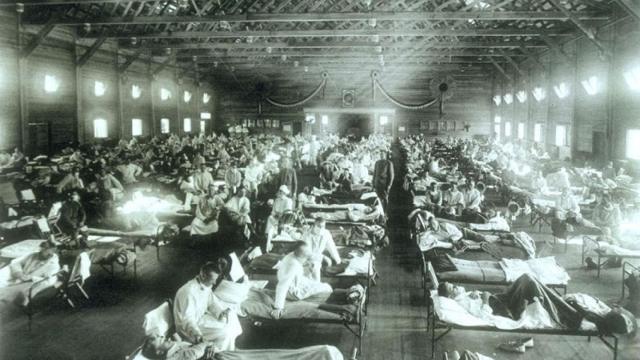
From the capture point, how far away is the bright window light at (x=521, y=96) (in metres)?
27.4

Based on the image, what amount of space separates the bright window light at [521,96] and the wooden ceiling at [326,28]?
179cm

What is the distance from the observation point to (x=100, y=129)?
21906 mm

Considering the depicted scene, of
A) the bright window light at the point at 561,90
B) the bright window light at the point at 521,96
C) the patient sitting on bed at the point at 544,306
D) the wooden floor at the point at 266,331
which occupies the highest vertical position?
the bright window light at the point at 521,96

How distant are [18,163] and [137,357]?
1280 centimetres

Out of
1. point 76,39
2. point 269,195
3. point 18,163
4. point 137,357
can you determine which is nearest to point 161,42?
point 76,39

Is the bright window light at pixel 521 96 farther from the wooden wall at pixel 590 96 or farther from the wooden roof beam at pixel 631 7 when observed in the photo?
the wooden roof beam at pixel 631 7

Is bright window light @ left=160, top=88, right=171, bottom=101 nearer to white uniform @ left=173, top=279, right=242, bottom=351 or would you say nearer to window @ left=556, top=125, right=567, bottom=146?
window @ left=556, top=125, right=567, bottom=146

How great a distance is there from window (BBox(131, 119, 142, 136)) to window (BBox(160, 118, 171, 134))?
233 centimetres

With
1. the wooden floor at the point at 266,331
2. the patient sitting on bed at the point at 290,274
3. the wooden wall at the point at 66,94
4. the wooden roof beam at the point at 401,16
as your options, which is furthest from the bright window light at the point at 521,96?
the patient sitting on bed at the point at 290,274

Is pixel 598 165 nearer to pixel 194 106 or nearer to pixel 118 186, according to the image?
pixel 118 186

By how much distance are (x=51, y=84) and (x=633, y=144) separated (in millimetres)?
18597

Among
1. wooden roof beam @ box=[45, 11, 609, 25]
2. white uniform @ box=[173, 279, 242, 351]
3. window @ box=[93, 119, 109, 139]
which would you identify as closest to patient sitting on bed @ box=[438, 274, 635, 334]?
white uniform @ box=[173, 279, 242, 351]

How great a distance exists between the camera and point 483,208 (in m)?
11.9

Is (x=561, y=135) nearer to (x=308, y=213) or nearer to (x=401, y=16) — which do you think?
(x=401, y=16)
